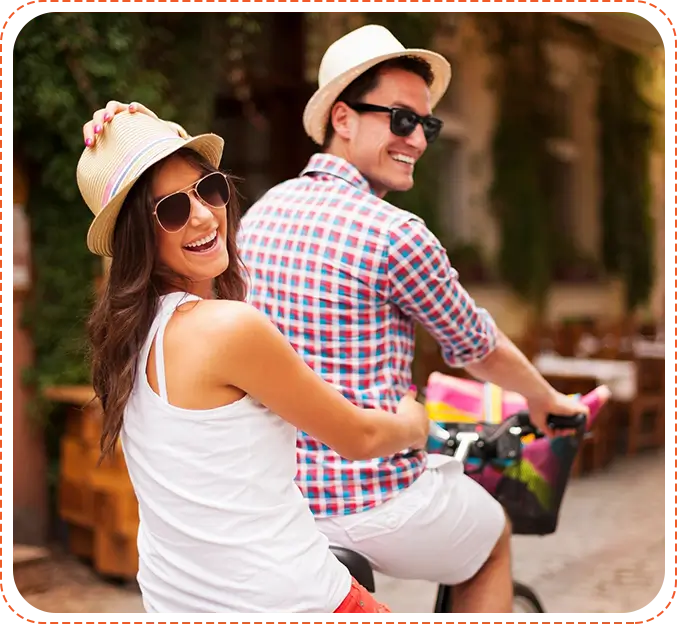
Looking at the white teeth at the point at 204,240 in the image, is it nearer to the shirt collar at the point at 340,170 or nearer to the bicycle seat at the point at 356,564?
the shirt collar at the point at 340,170

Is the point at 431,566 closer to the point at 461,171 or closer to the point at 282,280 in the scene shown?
the point at 282,280

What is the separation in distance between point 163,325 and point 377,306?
0.59 meters

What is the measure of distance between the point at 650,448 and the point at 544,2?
→ 19.9ft

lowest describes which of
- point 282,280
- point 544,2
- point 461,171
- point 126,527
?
point 126,527

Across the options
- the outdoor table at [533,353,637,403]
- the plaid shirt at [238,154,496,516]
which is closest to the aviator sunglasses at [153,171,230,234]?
the plaid shirt at [238,154,496,516]

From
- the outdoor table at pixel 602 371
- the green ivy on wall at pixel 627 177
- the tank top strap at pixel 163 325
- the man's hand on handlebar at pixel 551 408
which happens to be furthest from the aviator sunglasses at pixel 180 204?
the green ivy on wall at pixel 627 177

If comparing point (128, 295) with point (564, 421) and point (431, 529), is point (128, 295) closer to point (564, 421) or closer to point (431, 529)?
point (431, 529)

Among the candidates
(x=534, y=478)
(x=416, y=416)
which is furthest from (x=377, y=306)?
(x=534, y=478)

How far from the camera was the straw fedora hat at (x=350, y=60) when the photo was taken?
1.97 meters

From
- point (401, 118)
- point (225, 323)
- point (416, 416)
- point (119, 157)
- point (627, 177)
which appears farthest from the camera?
point (627, 177)

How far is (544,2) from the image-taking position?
2.51 metres

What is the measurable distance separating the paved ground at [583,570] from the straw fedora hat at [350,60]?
2.66 metres

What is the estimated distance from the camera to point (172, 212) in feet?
4.59

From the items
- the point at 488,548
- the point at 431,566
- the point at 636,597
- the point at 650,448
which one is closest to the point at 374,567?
the point at 431,566
